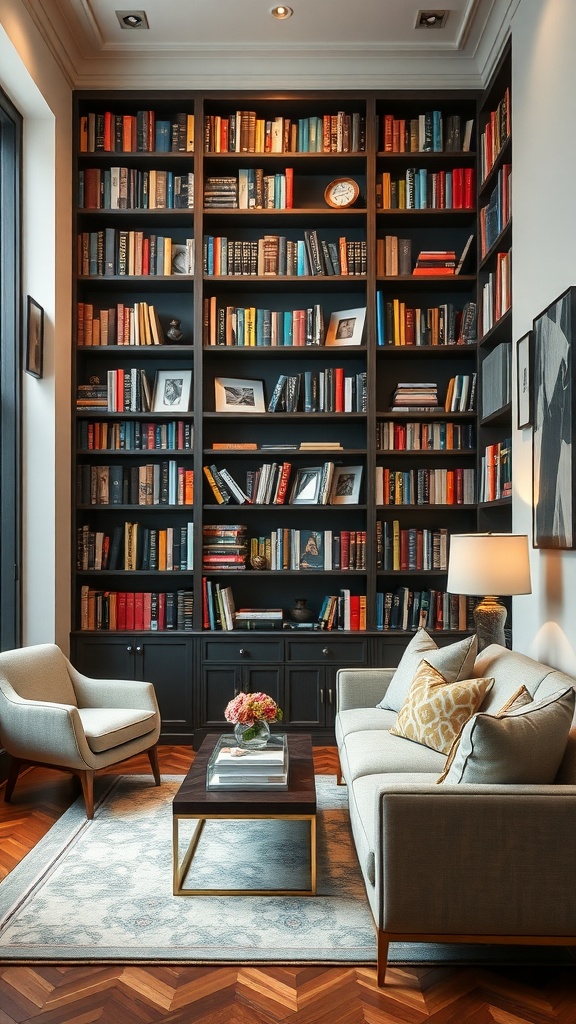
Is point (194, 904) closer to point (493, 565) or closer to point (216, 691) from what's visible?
point (493, 565)

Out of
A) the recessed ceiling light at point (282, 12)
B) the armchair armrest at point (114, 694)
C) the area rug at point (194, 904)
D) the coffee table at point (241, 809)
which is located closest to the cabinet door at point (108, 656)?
the armchair armrest at point (114, 694)

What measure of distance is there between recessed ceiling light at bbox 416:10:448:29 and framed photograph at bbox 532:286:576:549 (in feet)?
6.77

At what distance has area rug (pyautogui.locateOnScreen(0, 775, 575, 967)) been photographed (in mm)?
2471

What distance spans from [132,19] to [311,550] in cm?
313

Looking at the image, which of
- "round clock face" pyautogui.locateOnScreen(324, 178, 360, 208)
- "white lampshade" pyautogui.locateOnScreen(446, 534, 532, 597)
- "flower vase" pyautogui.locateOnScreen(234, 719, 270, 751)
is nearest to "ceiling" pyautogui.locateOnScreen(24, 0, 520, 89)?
"round clock face" pyautogui.locateOnScreen(324, 178, 360, 208)

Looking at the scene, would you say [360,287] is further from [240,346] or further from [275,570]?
[275,570]

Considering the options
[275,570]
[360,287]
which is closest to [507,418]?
[360,287]

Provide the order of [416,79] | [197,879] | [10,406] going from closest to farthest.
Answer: [197,879] < [10,406] < [416,79]

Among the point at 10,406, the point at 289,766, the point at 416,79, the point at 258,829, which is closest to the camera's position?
the point at 289,766

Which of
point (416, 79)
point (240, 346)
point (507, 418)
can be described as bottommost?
point (507, 418)

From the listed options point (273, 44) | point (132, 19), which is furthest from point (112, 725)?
point (273, 44)

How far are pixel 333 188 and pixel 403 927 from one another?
415 cm

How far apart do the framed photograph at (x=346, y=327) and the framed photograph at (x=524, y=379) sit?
1298mm

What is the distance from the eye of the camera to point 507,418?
4613mm
